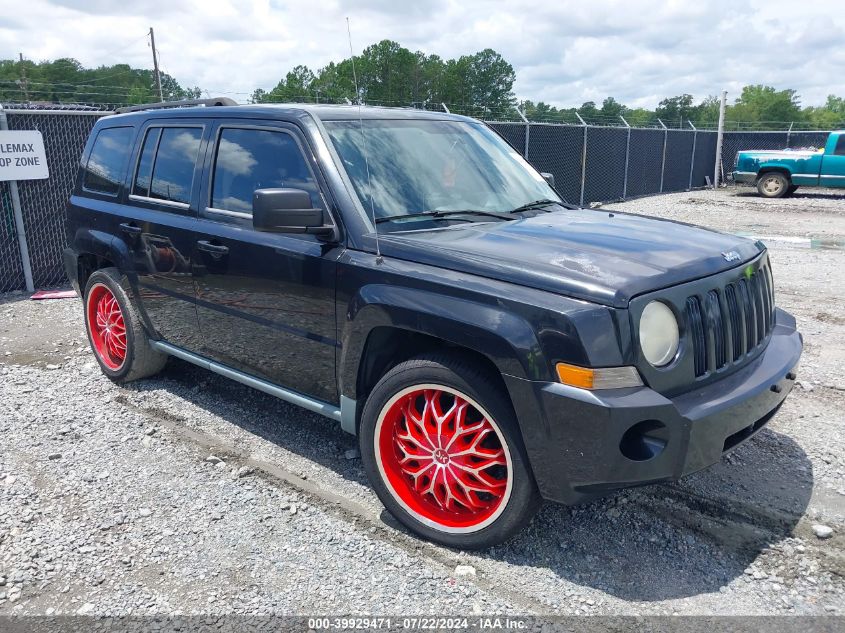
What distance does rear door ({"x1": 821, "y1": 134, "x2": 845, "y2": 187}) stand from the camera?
19.8 meters

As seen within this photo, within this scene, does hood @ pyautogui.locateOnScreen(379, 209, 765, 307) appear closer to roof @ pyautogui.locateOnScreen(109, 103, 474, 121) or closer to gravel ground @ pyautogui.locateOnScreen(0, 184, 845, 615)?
roof @ pyautogui.locateOnScreen(109, 103, 474, 121)

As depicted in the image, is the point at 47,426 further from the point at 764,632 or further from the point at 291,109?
the point at 764,632

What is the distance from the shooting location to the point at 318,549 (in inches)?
129

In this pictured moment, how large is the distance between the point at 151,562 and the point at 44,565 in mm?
484

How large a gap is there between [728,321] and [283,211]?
2075mm

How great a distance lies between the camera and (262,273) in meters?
3.86

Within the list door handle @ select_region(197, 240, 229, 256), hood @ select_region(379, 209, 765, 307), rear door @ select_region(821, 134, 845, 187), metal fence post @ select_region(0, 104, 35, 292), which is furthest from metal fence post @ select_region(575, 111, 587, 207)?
door handle @ select_region(197, 240, 229, 256)

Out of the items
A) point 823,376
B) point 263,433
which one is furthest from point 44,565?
point 823,376

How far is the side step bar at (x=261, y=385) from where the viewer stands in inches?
147

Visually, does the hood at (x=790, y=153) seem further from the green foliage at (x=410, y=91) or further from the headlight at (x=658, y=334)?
the headlight at (x=658, y=334)

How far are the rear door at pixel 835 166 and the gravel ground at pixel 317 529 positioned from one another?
17.6m

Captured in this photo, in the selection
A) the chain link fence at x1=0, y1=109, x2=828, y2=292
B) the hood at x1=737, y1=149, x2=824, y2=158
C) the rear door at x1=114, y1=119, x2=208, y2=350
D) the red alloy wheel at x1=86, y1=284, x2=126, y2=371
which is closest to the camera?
the rear door at x1=114, y1=119, x2=208, y2=350

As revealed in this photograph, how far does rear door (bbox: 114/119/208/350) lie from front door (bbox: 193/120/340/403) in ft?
0.48

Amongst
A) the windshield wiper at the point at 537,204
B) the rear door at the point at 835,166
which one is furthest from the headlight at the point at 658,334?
the rear door at the point at 835,166
